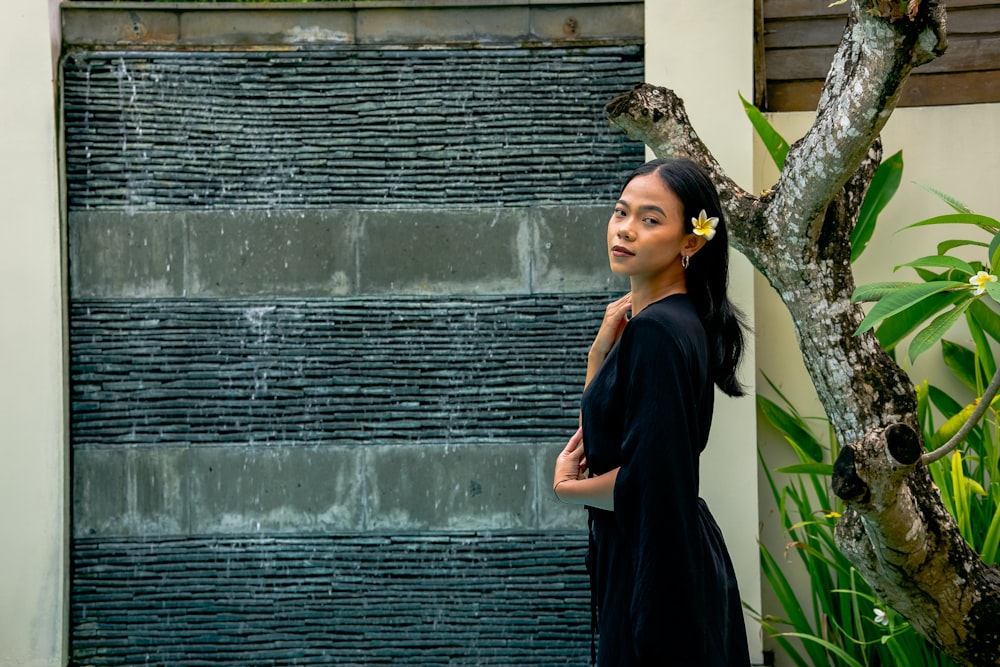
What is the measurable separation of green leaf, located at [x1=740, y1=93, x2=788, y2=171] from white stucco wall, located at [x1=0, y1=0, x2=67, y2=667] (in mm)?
2442

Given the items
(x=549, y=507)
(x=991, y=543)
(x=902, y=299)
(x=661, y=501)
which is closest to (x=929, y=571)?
(x=991, y=543)

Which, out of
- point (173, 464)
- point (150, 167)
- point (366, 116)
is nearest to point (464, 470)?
point (173, 464)

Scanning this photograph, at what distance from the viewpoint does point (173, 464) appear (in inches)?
159

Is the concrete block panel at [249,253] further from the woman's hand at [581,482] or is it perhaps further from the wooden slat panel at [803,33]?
the woman's hand at [581,482]

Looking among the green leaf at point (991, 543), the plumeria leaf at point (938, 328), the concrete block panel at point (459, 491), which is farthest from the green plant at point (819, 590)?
the plumeria leaf at point (938, 328)

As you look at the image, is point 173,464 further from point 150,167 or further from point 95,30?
point 95,30

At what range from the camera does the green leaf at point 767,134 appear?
373cm

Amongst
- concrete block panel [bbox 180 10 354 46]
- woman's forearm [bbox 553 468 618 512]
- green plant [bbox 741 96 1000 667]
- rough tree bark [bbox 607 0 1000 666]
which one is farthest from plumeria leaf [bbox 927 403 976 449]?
concrete block panel [bbox 180 10 354 46]

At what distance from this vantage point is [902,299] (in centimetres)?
224

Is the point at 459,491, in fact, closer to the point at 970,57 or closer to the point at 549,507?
the point at 549,507

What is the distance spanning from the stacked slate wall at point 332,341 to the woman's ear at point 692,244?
1.80 meters

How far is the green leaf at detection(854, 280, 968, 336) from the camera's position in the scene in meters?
2.21

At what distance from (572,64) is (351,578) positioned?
202 cm

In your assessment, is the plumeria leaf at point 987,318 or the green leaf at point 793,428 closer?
the plumeria leaf at point 987,318
